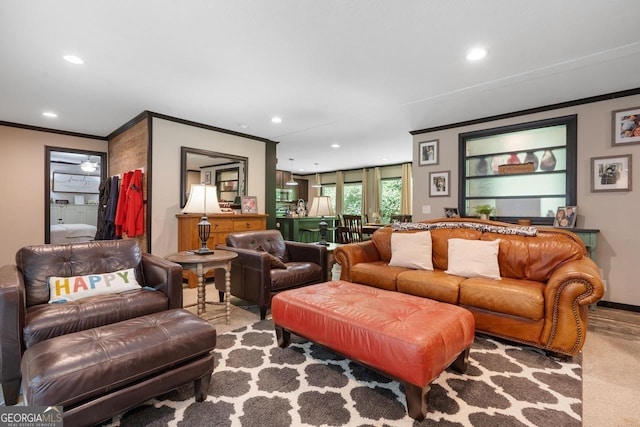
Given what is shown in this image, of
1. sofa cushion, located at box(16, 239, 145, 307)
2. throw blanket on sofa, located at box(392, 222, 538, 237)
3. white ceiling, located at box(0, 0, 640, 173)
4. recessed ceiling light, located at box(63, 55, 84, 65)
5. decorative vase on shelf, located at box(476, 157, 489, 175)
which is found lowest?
sofa cushion, located at box(16, 239, 145, 307)

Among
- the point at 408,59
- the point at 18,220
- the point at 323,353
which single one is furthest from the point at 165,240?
the point at 408,59

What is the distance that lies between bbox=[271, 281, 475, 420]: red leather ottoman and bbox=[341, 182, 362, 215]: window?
24.6ft

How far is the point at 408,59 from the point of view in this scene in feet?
9.02

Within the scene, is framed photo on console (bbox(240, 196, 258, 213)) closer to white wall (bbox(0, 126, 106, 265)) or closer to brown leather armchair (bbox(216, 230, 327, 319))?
brown leather armchair (bbox(216, 230, 327, 319))

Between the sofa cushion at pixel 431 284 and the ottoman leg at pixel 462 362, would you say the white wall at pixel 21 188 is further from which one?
the ottoman leg at pixel 462 362

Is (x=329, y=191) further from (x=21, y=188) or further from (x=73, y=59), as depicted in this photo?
(x=73, y=59)

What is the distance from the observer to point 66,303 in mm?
2051

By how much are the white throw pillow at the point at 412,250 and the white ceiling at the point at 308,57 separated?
66.5 inches

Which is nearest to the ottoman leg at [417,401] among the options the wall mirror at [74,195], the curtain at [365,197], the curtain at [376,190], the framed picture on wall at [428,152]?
the framed picture on wall at [428,152]

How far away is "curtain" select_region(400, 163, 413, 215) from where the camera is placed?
823 centimetres

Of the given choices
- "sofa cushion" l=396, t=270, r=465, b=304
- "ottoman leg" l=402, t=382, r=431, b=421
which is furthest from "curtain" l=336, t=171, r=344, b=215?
"ottoman leg" l=402, t=382, r=431, b=421

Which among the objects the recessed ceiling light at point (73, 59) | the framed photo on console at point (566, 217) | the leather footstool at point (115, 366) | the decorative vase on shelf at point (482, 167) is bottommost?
the leather footstool at point (115, 366)

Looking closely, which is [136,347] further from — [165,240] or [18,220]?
[18,220]

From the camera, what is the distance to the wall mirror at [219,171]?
4899mm
